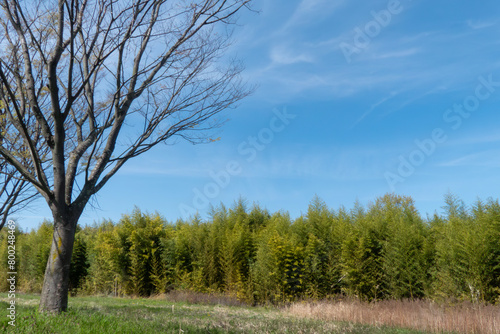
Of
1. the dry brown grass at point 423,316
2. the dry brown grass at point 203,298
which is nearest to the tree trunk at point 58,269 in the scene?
the dry brown grass at point 423,316

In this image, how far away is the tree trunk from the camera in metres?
5.46

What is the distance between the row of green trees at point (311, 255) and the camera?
28.5 ft

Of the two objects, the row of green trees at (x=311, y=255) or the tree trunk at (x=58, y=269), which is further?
the row of green trees at (x=311, y=255)

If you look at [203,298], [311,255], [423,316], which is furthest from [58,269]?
[311,255]

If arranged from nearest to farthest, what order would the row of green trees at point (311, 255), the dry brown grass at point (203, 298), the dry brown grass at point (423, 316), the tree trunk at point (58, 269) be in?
the tree trunk at point (58, 269) < the dry brown grass at point (423, 316) < the row of green trees at point (311, 255) < the dry brown grass at point (203, 298)

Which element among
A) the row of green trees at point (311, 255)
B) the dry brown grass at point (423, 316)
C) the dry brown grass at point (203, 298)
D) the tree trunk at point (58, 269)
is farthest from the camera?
the dry brown grass at point (203, 298)

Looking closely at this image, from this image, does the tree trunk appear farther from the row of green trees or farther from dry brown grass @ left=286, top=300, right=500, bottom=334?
the row of green trees

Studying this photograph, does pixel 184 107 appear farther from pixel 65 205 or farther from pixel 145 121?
pixel 65 205

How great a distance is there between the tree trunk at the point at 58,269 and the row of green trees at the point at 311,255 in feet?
23.8

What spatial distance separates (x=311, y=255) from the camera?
38.4ft

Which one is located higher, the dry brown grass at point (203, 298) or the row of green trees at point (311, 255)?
the row of green trees at point (311, 255)

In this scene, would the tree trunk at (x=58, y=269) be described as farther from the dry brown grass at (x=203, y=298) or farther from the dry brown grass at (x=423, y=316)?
the dry brown grass at (x=203, y=298)

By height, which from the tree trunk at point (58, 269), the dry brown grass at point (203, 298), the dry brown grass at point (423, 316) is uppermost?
the tree trunk at point (58, 269)

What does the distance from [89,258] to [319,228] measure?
502 inches
